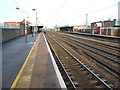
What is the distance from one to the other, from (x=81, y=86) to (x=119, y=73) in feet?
9.59

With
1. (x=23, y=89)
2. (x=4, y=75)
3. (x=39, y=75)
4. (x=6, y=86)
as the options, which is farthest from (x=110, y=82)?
(x=4, y=75)

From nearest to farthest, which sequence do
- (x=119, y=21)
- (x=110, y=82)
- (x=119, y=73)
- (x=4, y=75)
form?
(x=110, y=82), (x=4, y=75), (x=119, y=73), (x=119, y=21)

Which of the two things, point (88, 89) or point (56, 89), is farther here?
point (88, 89)

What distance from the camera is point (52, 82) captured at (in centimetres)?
556

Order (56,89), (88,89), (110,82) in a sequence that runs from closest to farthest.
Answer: (56,89) < (88,89) < (110,82)

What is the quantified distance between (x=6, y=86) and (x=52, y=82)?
1.87m

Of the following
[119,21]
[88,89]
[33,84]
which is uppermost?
[119,21]

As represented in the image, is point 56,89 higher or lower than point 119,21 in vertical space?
lower

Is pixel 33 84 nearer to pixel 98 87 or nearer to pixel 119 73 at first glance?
pixel 98 87

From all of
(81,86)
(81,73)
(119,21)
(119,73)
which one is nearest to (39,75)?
(81,86)

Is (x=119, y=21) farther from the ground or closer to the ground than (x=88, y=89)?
farther from the ground

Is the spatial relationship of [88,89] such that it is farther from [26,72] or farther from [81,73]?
[26,72]

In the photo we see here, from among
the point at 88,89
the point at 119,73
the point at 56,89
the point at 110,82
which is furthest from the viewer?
the point at 119,73

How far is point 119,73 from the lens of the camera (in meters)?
7.62
